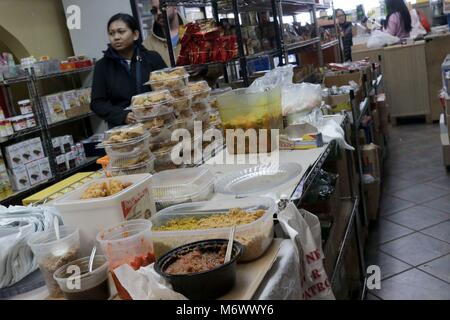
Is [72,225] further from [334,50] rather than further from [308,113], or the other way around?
[334,50]

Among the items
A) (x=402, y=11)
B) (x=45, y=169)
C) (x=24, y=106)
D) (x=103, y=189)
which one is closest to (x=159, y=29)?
(x=24, y=106)

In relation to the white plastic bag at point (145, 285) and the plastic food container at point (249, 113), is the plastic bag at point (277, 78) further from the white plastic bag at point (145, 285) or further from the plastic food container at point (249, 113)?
the white plastic bag at point (145, 285)

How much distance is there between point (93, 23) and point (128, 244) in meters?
4.01

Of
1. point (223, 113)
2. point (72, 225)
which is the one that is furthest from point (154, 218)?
point (223, 113)

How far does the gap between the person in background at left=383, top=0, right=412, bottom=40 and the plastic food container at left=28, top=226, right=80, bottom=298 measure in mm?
6409

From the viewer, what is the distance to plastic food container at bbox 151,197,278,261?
3.77 feet

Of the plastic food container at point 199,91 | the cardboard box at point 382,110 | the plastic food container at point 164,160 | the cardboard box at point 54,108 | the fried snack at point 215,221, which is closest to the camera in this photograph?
the fried snack at point 215,221

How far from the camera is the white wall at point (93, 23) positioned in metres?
4.50

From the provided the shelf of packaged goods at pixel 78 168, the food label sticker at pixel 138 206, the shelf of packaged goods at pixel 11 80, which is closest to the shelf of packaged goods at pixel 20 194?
the shelf of packaged goods at pixel 78 168

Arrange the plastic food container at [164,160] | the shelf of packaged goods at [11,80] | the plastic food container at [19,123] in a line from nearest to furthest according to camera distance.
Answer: the plastic food container at [164,160] < the shelf of packaged goods at [11,80] < the plastic food container at [19,123]

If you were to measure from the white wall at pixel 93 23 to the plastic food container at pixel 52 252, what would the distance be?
371 cm

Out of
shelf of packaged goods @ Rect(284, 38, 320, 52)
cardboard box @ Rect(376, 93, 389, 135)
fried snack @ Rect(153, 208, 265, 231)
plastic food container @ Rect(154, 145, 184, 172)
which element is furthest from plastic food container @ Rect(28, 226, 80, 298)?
cardboard box @ Rect(376, 93, 389, 135)

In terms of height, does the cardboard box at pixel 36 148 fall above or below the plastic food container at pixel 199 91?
below

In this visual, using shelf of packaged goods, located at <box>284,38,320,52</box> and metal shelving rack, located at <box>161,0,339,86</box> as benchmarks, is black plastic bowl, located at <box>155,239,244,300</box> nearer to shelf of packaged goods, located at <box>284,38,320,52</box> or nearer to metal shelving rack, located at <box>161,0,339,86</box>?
metal shelving rack, located at <box>161,0,339,86</box>
